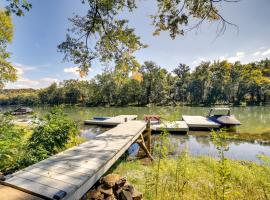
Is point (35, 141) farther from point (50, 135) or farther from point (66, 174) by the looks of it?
point (66, 174)

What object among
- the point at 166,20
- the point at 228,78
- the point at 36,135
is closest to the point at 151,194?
the point at 36,135

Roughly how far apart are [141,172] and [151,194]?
1851 millimetres

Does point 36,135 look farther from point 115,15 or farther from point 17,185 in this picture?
point 115,15

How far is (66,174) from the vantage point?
282cm

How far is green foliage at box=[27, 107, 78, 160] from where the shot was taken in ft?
14.7

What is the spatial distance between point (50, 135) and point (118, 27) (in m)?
4.69

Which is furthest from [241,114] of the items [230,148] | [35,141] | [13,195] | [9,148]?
[13,195]

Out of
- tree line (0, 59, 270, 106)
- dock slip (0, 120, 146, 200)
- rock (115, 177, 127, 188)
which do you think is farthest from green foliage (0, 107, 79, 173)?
tree line (0, 59, 270, 106)

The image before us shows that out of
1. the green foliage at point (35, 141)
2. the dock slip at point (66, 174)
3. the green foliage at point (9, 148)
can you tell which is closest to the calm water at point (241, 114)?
the green foliage at point (35, 141)

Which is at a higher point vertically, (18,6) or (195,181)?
(18,6)

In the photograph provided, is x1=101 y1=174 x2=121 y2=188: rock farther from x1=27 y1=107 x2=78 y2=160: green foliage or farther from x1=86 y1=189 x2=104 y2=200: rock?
x1=27 y1=107 x2=78 y2=160: green foliage

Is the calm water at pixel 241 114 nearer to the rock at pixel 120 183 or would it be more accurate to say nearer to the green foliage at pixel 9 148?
the rock at pixel 120 183

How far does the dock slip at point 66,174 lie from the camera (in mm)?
2318

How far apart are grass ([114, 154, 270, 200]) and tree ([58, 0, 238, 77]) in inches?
121
